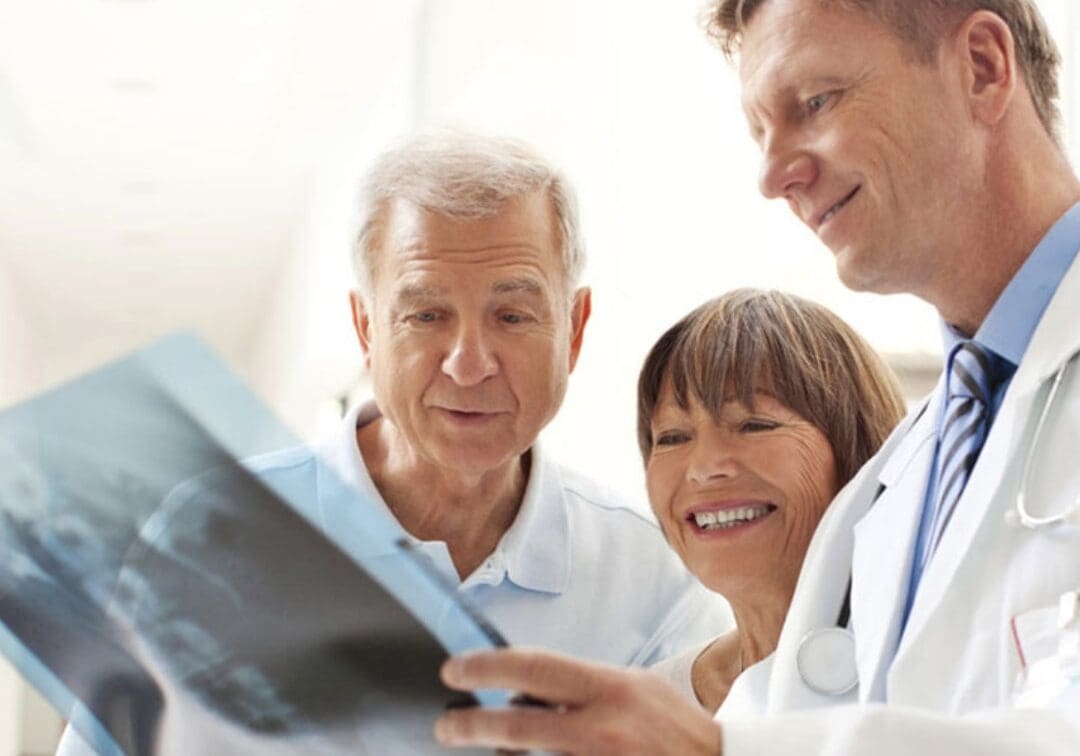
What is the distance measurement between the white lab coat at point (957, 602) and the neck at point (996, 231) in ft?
0.28

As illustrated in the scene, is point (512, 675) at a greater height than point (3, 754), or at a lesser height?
greater

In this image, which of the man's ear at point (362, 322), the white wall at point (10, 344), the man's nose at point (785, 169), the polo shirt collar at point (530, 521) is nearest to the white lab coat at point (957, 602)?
the man's nose at point (785, 169)

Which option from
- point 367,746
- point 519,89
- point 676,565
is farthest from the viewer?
point 519,89

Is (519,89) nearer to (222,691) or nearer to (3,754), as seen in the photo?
(222,691)

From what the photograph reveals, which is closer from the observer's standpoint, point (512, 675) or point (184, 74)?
point (512, 675)

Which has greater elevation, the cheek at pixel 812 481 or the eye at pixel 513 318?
the eye at pixel 513 318

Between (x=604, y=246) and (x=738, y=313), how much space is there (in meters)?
1.66

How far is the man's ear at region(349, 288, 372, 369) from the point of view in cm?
173

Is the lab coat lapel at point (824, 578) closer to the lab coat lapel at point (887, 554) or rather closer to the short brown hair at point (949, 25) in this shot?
the lab coat lapel at point (887, 554)

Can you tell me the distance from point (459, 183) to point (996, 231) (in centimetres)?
59

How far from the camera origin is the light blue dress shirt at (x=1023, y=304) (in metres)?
1.31

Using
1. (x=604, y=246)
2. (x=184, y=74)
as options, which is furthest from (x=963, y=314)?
(x=184, y=74)

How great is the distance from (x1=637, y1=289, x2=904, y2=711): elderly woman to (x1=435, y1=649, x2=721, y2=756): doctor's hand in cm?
67

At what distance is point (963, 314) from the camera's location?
1.40 meters
